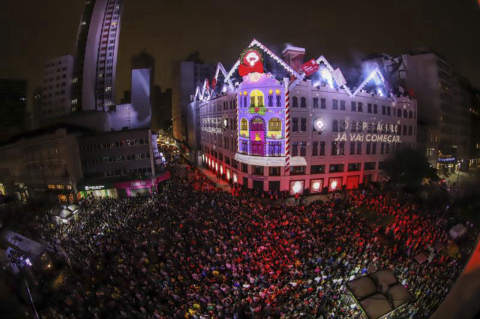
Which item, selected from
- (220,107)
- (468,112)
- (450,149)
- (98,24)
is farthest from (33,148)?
(220,107)

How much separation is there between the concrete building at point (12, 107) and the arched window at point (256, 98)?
37.3 ft

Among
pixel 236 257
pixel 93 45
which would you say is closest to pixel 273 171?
pixel 236 257

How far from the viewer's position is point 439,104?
4.77m

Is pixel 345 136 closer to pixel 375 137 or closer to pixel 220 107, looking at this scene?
pixel 375 137

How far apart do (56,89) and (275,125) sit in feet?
36.0

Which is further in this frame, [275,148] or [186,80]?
[186,80]

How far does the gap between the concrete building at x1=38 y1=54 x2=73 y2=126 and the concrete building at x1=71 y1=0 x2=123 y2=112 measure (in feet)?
0.94

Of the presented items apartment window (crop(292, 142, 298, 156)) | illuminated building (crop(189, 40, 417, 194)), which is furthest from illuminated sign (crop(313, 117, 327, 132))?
apartment window (crop(292, 142, 298, 156))

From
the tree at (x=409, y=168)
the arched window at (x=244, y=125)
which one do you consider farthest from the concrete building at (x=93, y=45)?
the arched window at (x=244, y=125)

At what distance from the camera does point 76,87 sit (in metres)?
5.01

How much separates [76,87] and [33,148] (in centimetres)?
160

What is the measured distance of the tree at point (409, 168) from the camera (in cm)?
604

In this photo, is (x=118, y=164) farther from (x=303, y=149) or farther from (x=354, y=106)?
(x=354, y=106)

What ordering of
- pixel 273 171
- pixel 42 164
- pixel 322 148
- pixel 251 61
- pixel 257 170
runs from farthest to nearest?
pixel 257 170, pixel 273 171, pixel 322 148, pixel 251 61, pixel 42 164
